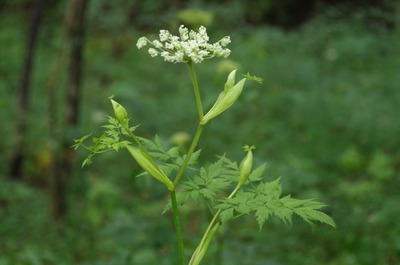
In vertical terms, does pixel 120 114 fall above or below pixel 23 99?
above

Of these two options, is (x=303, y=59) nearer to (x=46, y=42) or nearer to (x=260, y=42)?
(x=260, y=42)

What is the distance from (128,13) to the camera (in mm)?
9258

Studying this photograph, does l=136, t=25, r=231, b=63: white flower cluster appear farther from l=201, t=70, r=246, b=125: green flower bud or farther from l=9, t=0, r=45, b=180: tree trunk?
l=9, t=0, r=45, b=180: tree trunk

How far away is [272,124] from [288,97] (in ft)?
1.96

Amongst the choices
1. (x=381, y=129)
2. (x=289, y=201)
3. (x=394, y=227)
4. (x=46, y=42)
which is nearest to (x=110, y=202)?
(x=394, y=227)

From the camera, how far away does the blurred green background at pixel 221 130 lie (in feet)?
13.2

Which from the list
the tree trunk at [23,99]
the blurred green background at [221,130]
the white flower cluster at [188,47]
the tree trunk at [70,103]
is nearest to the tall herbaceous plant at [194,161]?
the white flower cluster at [188,47]

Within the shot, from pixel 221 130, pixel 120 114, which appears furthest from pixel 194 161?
pixel 221 130

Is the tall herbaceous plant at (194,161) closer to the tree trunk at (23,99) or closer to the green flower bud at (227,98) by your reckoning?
the green flower bud at (227,98)

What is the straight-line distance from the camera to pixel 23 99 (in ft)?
18.1

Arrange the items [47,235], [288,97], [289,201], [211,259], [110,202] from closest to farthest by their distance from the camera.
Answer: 1. [289,201]
2. [211,259]
3. [47,235]
4. [110,202]
5. [288,97]

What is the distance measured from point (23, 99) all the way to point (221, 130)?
87.2 inches

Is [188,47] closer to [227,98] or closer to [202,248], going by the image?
[227,98]

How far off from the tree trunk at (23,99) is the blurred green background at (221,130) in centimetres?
4
